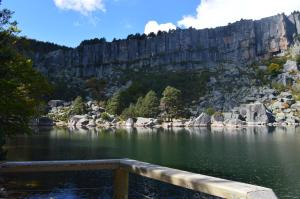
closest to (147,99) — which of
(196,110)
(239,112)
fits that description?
(196,110)

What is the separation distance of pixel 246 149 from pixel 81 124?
95.0m

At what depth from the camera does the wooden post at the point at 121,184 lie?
33.6 ft

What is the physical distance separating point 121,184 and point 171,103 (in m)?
129

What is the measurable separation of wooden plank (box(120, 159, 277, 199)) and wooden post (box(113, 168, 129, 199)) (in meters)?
0.59

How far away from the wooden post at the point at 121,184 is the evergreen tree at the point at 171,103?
12846 centimetres

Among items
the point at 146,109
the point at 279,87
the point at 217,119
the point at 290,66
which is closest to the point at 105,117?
the point at 146,109

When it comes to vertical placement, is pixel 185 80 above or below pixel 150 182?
above

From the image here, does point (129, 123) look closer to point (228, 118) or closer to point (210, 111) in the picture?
point (210, 111)

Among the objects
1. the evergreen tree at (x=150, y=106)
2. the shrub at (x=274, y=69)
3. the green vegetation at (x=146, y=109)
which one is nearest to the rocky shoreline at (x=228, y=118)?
the green vegetation at (x=146, y=109)

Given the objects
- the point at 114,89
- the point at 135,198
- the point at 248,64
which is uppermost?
the point at 248,64

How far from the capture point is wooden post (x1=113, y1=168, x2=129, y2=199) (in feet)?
33.6

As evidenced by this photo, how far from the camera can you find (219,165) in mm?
41656

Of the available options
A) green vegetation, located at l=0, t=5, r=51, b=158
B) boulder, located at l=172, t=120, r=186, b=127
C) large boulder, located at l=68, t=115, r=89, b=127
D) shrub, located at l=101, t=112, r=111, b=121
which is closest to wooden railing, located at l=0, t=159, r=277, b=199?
green vegetation, located at l=0, t=5, r=51, b=158

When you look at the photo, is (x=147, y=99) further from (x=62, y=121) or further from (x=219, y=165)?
(x=219, y=165)
